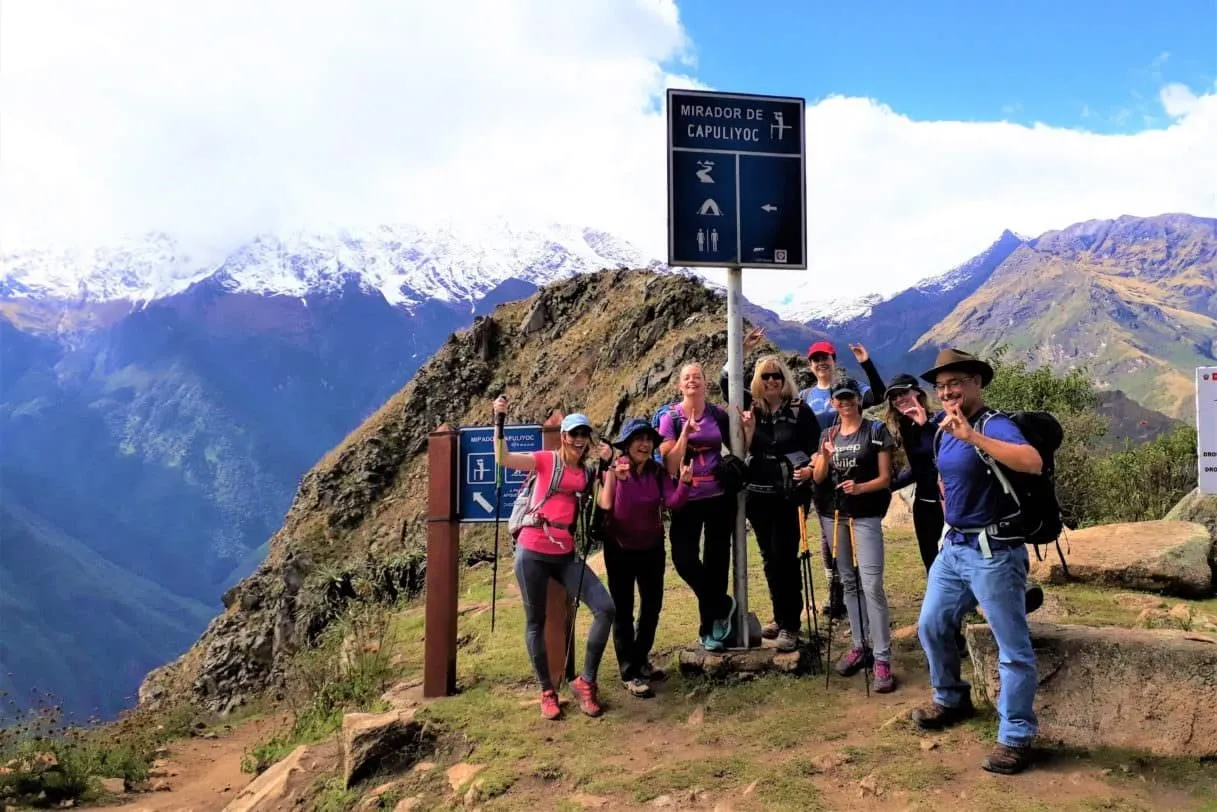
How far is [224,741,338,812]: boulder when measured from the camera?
579cm

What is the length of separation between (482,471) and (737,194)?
2.81m

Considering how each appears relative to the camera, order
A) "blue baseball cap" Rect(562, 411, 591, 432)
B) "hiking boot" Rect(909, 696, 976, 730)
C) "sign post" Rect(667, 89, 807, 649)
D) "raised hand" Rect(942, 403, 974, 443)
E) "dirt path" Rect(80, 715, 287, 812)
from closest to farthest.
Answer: "raised hand" Rect(942, 403, 974, 443), "hiking boot" Rect(909, 696, 976, 730), "blue baseball cap" Rect(562, 411, 591, 432), "sign post" Rect(667, 89, 807, 649), "dirt path" Rect(80, 715, 287, 812)

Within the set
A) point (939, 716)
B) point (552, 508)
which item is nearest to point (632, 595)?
point (552, 508)

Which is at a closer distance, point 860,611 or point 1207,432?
point 860,611

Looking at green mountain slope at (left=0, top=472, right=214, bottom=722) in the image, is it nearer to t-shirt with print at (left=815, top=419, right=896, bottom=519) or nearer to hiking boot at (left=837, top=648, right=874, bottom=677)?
hiking boot at (left=837, top=648, right=874, bottom=677)

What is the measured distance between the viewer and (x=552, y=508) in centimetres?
567

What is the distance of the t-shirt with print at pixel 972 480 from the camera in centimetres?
423

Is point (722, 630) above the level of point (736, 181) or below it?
below

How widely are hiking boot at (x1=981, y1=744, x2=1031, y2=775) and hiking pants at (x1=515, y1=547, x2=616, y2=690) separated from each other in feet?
7.68

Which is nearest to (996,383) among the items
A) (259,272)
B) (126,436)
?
(126,436)

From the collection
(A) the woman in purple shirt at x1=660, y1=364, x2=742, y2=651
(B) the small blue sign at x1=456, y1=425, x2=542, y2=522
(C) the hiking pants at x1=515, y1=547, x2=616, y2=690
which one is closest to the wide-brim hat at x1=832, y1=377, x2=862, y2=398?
(A) the woman in purple shirt at x1=660, y1=364, x2=742, y2=651

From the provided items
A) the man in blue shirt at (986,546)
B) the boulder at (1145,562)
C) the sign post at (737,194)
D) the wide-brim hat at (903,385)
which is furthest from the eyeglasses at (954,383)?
the boulder at (1145,562)

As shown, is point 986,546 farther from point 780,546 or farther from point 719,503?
point 719,503

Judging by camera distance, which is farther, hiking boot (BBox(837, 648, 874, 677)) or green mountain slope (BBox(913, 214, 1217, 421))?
green mountain slope (BBox(913, 214, 1217, 421))
